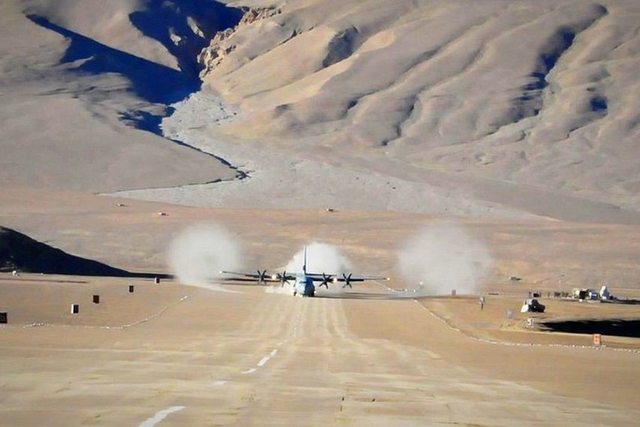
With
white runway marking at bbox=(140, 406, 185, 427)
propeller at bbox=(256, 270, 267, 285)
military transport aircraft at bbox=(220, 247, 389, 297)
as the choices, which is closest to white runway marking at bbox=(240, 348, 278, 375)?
white runway marking at bbox=(140, 406, 185, 427)

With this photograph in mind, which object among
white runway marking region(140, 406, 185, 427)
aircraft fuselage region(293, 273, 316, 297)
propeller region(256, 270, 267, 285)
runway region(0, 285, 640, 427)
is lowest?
white runway marking region(140, 406, 185, 427)

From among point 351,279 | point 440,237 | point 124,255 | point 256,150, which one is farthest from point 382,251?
point 256,150

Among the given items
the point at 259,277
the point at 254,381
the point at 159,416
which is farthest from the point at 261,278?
the point at 159,416

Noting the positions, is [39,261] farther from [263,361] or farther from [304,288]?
[263,361]

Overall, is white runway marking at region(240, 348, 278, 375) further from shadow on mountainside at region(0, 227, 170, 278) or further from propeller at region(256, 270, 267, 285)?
shadow on mountainside at region(0, 227, 170, 278)

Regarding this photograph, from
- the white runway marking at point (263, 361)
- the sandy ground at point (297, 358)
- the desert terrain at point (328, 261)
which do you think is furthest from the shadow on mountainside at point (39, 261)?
the white runway marking at point (263, 361)

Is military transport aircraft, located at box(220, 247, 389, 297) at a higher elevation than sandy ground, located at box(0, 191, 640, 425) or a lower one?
higher
